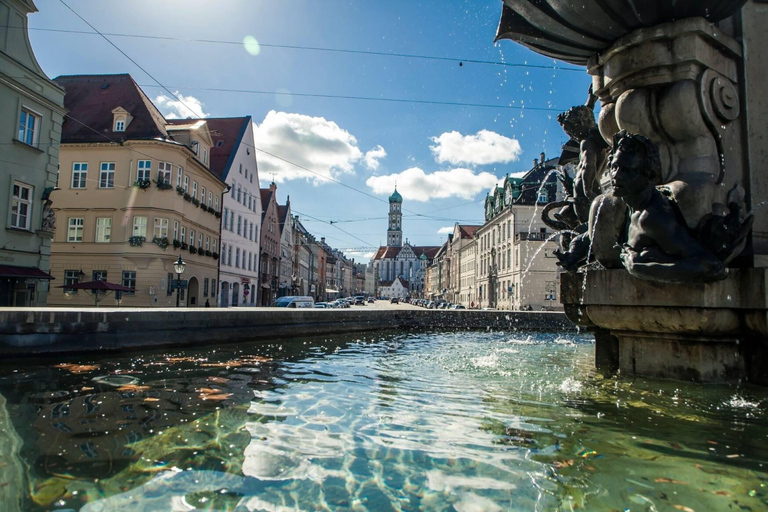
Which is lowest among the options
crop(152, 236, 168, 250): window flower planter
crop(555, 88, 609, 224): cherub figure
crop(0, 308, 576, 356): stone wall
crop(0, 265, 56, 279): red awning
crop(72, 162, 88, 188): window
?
crop(0, 308, 576, 356): stone wall

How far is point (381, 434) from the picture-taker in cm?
345

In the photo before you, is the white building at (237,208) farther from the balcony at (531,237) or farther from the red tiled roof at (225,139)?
the balcony at (531,237)

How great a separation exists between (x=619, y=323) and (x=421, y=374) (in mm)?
2452

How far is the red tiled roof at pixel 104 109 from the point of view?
29.9m

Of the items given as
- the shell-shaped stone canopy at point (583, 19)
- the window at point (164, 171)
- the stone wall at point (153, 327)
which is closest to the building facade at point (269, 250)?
the window at point (164, 171)

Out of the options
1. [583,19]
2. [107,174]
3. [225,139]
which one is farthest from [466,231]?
[583,19]

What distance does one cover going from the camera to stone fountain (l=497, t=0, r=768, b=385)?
4.48 meters

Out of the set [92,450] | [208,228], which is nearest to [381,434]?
[92,450]

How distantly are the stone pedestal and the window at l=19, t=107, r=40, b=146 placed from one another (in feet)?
71.3

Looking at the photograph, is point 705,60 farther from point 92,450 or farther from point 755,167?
point 92,450

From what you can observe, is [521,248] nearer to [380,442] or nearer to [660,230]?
[660,230]

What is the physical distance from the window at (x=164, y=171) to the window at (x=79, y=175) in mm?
4608

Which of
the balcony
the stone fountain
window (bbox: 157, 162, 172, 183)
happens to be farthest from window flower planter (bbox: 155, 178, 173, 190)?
the balcony

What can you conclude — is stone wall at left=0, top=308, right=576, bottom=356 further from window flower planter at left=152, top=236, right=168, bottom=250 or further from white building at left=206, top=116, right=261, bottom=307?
white building at left=206, top=116, right=261, bottom=307
